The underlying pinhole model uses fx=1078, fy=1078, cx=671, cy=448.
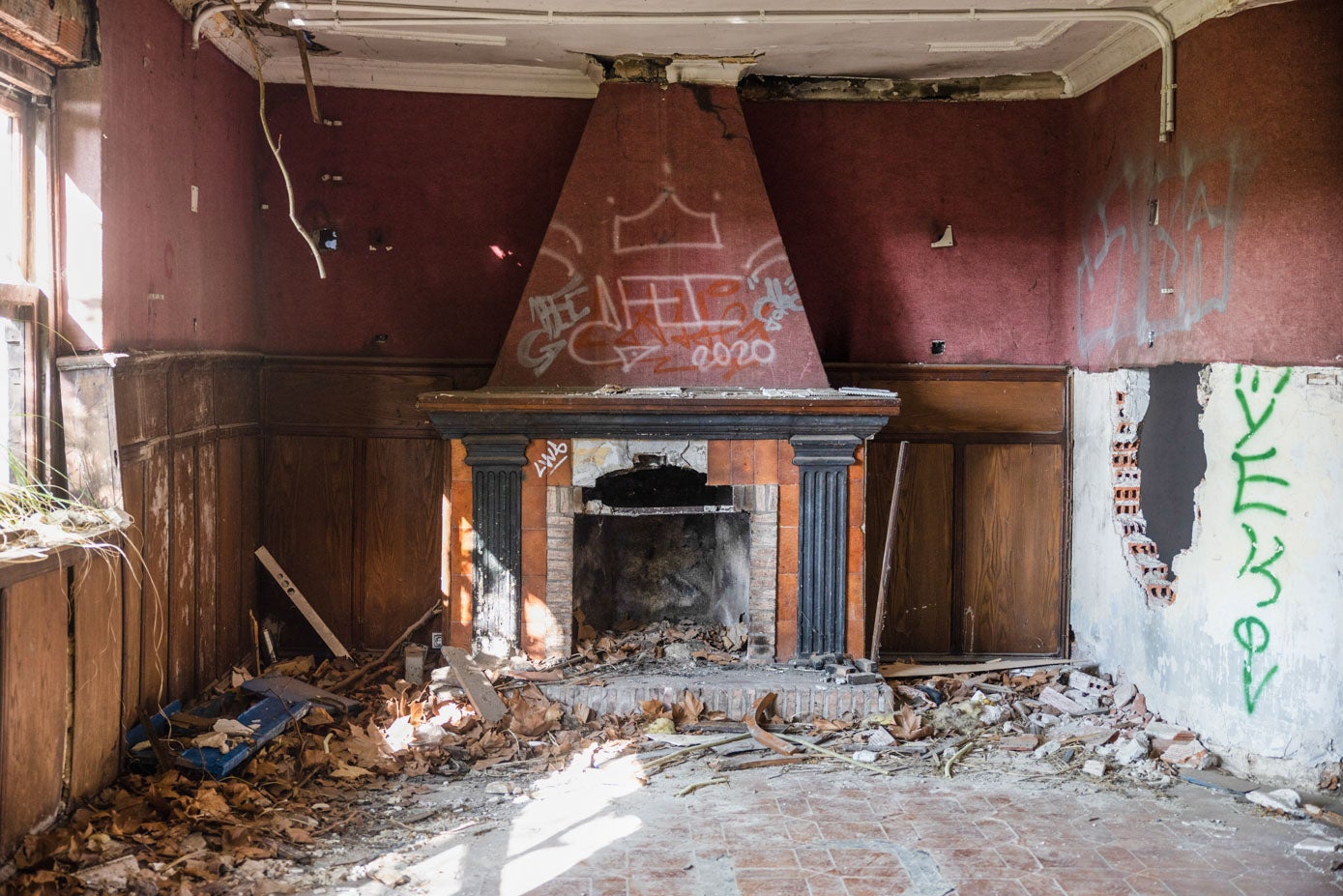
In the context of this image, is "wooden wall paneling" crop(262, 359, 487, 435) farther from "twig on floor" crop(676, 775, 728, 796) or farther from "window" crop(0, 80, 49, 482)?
"twig on floor" crop(676, 775, 728, 796)

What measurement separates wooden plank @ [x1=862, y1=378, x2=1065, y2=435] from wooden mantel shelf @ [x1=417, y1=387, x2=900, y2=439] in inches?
35.3

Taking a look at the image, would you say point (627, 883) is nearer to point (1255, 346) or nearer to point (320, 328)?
point (1255, 346)

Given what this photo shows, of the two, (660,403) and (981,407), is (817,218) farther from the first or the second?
(660,403)

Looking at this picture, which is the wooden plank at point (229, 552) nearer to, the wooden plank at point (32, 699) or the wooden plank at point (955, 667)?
the wooden plank at point (32, 699)

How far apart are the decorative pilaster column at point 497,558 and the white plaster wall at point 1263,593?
3.19 meters

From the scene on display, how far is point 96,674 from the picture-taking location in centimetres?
407

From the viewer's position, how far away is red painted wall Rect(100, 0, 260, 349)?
13.9ft

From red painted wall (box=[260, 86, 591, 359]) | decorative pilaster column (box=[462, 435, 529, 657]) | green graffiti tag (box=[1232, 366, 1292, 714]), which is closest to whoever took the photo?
green graffiti tag (box=[1232, 366, 1292, 714])

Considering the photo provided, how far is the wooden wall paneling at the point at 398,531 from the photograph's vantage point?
6.25 metres

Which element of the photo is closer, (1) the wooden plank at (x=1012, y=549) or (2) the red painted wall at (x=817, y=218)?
(2) the red painted wall at (x=817, y=218)

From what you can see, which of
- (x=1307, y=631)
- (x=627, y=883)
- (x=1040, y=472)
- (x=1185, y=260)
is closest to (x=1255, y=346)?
(x=1185, y=260)

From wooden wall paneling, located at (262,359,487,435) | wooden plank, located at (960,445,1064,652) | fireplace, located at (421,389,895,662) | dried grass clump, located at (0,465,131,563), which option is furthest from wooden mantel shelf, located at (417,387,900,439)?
dried grass clump, located at (0,465,131,563)

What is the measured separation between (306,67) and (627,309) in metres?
1.98

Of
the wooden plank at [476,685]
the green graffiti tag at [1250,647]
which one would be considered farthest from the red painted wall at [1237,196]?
the wooden plank at [476,685]
